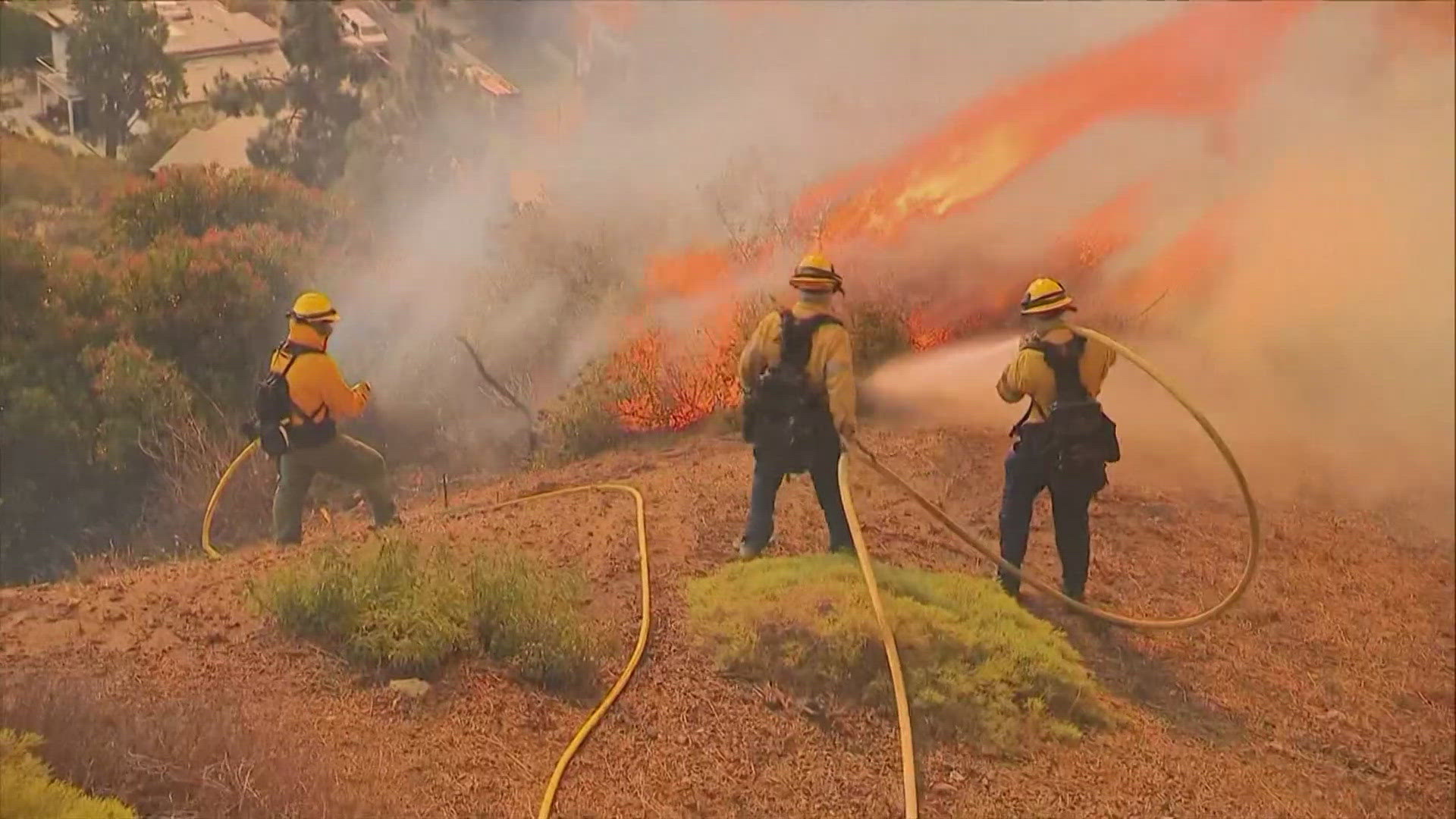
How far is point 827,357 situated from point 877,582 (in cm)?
107

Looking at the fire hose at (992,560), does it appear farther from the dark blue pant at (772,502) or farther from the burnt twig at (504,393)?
the burnt twig at (504,393)

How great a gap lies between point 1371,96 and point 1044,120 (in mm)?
2532

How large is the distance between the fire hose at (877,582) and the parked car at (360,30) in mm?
3146

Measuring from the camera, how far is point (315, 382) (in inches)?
219

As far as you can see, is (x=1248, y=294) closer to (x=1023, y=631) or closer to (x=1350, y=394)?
(x=1350, y=394)

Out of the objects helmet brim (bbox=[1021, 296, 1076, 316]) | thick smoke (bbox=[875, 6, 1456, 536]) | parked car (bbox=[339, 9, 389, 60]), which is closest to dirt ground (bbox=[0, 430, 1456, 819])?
thick smoke (bbox=[875, 6, 1456, 536])

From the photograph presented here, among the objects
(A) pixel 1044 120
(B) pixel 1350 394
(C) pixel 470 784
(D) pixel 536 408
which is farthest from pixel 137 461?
(B) pixel 1350 394

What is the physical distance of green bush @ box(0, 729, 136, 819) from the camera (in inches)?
149

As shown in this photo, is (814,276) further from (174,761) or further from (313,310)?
(174,761)

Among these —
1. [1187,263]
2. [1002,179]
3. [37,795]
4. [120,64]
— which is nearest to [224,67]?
[120,64]

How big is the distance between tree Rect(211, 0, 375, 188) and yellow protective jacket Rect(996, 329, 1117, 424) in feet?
16.0

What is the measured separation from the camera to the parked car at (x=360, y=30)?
7.75 m

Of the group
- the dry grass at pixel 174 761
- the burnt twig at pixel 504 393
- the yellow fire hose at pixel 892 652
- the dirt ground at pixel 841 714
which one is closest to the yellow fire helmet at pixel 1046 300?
the yellow fire hose at pixel 892 652

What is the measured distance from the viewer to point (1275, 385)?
25.8ft
